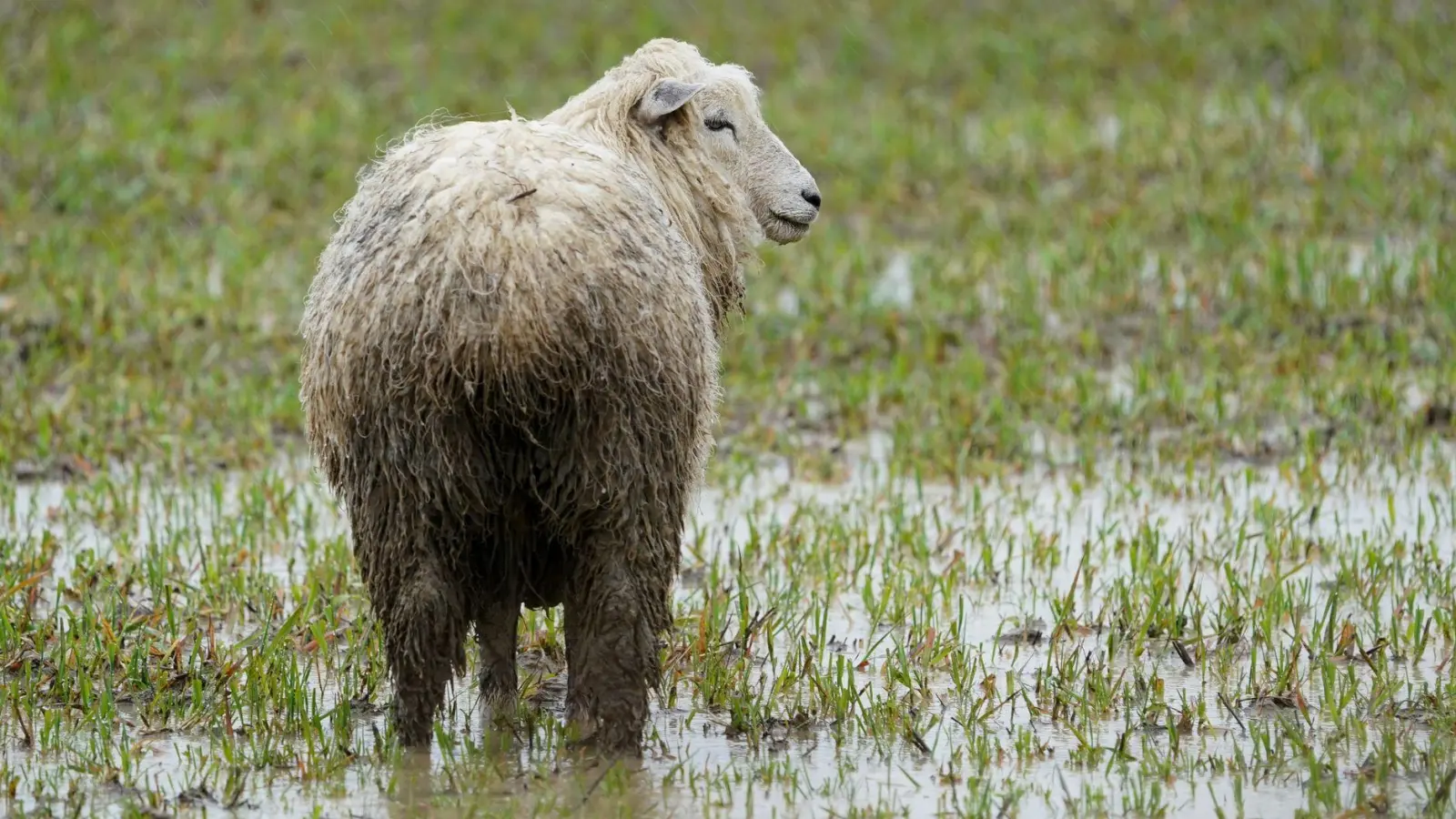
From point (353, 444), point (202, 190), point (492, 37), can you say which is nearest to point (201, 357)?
point (202, 190)

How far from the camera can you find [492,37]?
18.6 m

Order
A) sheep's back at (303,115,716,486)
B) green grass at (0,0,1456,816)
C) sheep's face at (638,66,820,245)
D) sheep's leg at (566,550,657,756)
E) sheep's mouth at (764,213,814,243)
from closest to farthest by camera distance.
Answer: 1. sheep's back at (303,115,716,486)
2. sheep's leg at (566,550,657,756)
3. green grass at (0,0,1456,816)
4. sheep's face at (638,66,820,245)
5. sheep's mouth at (764,213,814,243)

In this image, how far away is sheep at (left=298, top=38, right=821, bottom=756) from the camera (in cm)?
487

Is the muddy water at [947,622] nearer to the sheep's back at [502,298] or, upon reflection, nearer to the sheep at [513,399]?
the sheep at [513,399]

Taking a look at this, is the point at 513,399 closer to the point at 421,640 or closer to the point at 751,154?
the point at 421,640

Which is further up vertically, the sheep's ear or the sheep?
the sheep's ear

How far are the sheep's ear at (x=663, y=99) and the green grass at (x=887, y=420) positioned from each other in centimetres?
161

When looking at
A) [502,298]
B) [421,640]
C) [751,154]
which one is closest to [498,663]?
[421,640]

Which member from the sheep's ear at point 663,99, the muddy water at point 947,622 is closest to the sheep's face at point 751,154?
the sheep's ear at point 663,99

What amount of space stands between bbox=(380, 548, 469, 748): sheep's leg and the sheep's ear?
1734 mm

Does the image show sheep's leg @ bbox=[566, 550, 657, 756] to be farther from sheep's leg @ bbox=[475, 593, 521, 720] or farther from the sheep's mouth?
the sheep's mouth

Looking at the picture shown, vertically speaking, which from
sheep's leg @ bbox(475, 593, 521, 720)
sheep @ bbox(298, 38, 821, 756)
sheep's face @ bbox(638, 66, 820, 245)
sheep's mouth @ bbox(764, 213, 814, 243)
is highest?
sheep's face @ bbox(638, 66, 820, 245)

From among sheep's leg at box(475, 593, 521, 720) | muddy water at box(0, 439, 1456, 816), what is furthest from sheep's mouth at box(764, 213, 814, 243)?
sheep's leg at box(475, 593, 521, 720)

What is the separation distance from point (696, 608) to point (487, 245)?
260 centimetres
